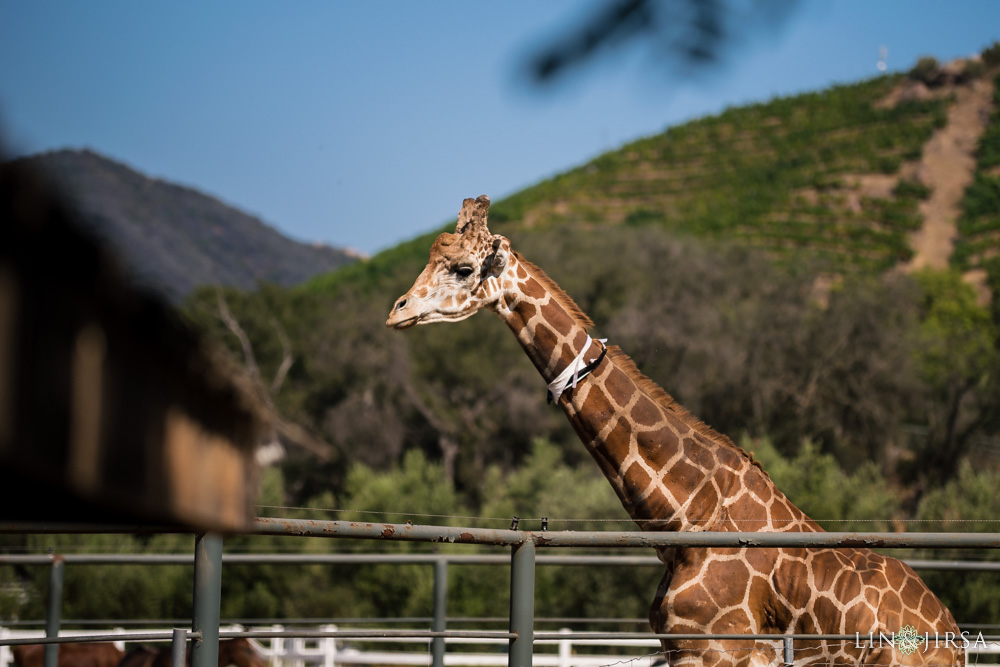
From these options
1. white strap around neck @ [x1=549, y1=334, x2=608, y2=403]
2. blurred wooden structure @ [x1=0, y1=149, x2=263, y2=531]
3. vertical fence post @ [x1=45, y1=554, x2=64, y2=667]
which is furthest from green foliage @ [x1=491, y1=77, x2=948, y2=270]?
blurred wooden structure @ [x1=0, y1=149, x2=263, y2=531]

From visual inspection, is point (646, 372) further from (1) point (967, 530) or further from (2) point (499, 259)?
(2) point (499, 259)

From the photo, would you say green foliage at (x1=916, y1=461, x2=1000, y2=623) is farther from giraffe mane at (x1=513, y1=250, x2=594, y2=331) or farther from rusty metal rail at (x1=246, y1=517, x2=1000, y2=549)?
rusty metal rail at (x1=246, y1=517, x2=1000, y2=549)

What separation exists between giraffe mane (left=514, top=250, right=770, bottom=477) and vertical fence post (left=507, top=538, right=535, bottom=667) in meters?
1.69

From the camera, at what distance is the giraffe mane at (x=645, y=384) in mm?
4484

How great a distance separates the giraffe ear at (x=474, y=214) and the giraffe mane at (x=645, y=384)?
0.27 meters

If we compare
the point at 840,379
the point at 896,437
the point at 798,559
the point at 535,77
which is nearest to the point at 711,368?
the point at 840,379

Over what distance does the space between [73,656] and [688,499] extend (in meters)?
5.13

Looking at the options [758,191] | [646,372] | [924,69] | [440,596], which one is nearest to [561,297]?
[440,596]

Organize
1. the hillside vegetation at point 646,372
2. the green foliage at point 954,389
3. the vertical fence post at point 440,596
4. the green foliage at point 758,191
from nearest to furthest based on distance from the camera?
the vertical fence post at point 440,596
the hillside vegetation at point 646,372
the green foliage at point 954,389
the green foliage at point 758,191

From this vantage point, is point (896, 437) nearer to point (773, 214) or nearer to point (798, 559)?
point (798, 559)

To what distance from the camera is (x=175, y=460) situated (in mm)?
572

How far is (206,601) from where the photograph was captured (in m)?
2.75

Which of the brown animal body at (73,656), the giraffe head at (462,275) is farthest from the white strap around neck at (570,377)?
the brown animal body at (73,656)

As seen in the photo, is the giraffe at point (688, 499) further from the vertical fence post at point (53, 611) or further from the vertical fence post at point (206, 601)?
the vertical fence post at point (53, 611)
